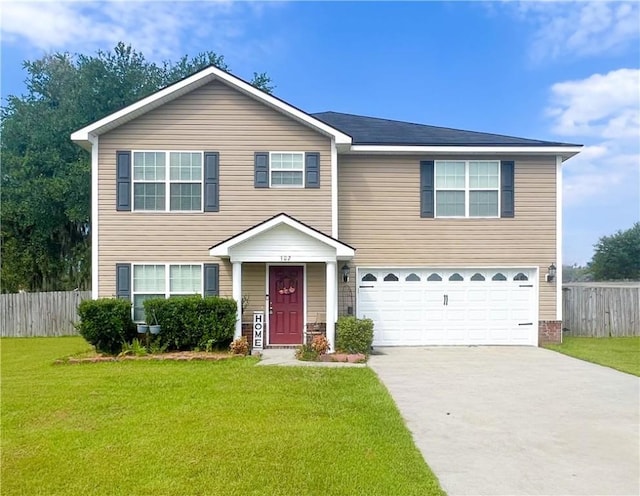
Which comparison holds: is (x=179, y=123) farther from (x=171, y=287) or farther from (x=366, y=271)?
(x=366, y=271)

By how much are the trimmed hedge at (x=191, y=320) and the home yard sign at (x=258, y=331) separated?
92 centimetres

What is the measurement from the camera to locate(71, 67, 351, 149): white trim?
12000mm

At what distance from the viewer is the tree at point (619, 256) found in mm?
37594

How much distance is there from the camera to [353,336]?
37.3ft

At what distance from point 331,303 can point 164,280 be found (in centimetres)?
428

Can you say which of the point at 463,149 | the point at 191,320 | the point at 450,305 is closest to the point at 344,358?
the point at 191,320

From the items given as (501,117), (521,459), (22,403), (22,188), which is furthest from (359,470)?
(22,188)

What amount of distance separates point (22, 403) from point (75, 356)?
13.3 feet

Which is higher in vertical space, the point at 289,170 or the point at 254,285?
the point at 289,170

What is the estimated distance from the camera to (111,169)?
40.5 feet

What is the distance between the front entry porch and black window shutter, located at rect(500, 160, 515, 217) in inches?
184

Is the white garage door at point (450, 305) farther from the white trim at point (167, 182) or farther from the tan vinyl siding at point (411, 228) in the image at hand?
the white trim at point (167, 182)

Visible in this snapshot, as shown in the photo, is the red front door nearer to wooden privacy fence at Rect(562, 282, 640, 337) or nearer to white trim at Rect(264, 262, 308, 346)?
white trim at Rect(264, 262, 308, 346)

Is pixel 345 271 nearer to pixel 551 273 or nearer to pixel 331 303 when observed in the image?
pixel 331 303
